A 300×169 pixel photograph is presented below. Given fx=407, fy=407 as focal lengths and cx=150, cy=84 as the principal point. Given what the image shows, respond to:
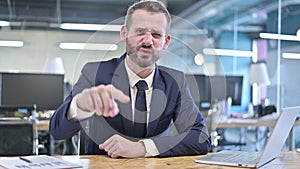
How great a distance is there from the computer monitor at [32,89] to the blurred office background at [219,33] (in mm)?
1232

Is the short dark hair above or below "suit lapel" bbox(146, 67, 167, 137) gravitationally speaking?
above

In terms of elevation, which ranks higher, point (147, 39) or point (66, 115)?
point (147, 39)

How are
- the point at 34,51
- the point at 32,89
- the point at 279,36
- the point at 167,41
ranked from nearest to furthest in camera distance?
the point at 167,41, the point at 32,89, the point at 279,36, the point at 34,51

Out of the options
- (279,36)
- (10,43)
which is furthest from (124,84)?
(10,43)

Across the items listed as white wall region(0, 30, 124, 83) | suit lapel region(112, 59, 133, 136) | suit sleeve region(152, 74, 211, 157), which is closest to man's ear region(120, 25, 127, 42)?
suit lapel region(112, 59, 133, 136)

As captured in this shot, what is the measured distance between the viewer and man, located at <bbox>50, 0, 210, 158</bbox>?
1322 mm

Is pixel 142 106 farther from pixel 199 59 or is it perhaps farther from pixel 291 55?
pixel 291 55

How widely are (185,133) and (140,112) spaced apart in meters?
0.20

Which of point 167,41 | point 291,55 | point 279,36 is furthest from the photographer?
→ point 279,36

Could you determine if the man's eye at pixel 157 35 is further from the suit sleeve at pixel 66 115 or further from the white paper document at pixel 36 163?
the white paper document at pixel 36 163

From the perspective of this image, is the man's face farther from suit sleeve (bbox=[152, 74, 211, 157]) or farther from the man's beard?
suit sleeve (bbox=[152, 74, 211, 157])

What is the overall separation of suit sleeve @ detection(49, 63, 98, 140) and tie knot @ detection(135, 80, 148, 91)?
16cm

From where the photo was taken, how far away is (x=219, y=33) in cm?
796

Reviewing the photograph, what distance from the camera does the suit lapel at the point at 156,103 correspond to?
152 centimetres
